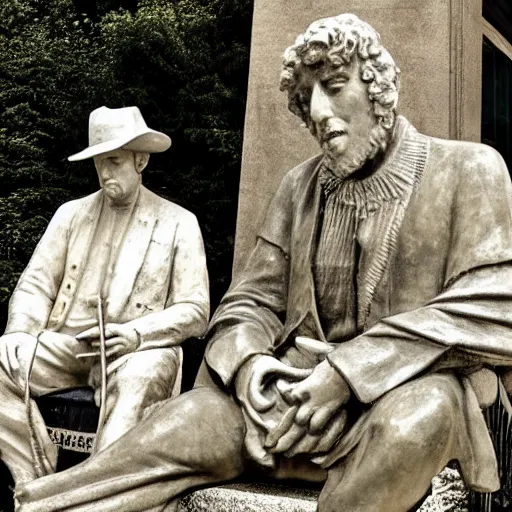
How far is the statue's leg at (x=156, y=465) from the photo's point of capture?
4.66 m

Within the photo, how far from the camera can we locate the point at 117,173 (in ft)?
19.6

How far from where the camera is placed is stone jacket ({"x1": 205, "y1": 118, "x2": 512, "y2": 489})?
4.62 metres

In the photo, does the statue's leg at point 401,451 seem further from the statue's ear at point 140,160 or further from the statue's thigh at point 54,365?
the statue's ear at point 140,160

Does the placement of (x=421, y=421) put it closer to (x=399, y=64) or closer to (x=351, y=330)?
(x=351, y=330)

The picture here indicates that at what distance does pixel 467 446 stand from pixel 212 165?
769 cm

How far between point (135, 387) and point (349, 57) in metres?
1.57

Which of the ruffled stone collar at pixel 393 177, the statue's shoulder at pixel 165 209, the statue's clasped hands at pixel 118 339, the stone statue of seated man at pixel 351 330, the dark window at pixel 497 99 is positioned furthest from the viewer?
the dark window at pixel 497 99

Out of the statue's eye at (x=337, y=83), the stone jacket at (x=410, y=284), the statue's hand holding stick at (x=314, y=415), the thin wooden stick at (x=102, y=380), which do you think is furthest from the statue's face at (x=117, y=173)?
the statue's hand holding stick at (x=314, y=415)

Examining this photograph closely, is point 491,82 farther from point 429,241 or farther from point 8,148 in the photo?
point 8,148

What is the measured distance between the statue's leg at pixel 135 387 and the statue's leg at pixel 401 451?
1171mm

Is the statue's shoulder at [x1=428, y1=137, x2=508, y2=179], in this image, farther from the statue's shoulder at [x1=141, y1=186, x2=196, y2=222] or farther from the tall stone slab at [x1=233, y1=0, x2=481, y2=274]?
the tall stone slab at [x1=233, y1=0, x2=481, y2=274]

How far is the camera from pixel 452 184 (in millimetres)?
4949

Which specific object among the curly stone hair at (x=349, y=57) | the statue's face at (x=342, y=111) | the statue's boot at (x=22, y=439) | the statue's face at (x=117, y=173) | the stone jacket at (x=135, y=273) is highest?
the curly stone hair at (x=349, y=57)

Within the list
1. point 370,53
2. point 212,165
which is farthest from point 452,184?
point 212,165
